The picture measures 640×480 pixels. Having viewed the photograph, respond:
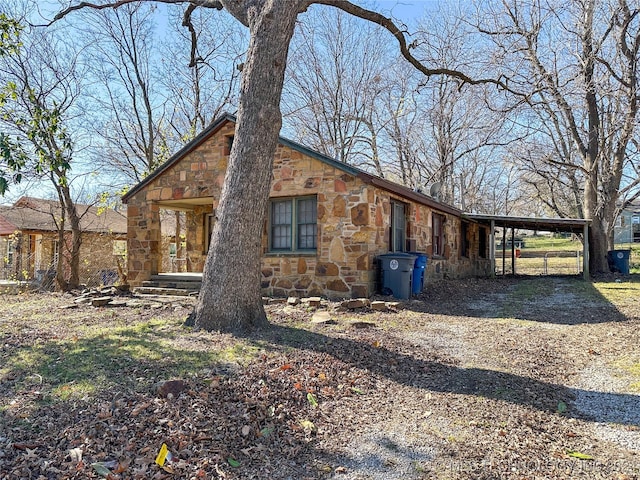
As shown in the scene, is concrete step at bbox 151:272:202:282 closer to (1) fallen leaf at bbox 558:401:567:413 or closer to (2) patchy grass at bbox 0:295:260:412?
(2) patchy grass at bbox 0:295:260:412

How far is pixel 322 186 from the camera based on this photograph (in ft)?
34.4

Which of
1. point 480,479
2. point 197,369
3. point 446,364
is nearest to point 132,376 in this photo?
point 197,369

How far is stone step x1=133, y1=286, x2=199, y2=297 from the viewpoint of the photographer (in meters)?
11.5

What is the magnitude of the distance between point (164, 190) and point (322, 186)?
471 centimetres

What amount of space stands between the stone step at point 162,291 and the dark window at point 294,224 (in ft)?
7.66

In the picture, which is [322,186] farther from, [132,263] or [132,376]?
[132,376]

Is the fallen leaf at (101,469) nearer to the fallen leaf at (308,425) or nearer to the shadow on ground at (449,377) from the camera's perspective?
the fallen leaf at (308,425)

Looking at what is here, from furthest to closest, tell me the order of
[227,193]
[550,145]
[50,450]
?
[550,145] → [227,193] → [50,450]

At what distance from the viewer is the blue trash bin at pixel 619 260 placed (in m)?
18.0

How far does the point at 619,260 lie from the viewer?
18.2 metres

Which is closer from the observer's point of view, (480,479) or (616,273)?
(480,479)

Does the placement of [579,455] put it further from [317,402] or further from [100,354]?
[100,354]

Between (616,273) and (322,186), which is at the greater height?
(322,186)

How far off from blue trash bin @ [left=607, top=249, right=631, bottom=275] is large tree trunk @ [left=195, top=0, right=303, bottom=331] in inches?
665
